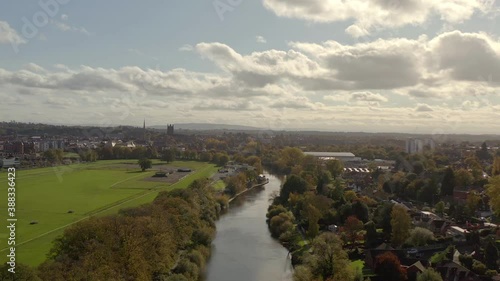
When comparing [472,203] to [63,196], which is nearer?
[472,203]

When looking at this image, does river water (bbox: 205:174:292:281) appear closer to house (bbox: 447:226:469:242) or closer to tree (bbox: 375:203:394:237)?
tree (bbox: 375:203:394:237)

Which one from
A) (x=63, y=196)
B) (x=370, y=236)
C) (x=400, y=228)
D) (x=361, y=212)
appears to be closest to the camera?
(x=400, y=228)

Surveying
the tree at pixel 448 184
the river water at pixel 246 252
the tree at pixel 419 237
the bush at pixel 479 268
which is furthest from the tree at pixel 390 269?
the tree at pixel 448 184

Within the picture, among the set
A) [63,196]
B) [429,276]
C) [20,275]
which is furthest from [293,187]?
[20,275]

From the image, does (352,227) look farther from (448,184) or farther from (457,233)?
(448,184)

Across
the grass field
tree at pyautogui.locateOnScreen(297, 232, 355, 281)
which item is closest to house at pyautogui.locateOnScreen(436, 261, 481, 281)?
tree at pyautogui.locateOnScreen(297, 232, 355, 281)

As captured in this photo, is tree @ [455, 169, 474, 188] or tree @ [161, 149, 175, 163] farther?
tree @ [161, 149, 175, 163]

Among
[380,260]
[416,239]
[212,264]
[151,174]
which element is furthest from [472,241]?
[151,174]

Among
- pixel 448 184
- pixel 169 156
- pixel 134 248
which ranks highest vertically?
pixel 448 184
